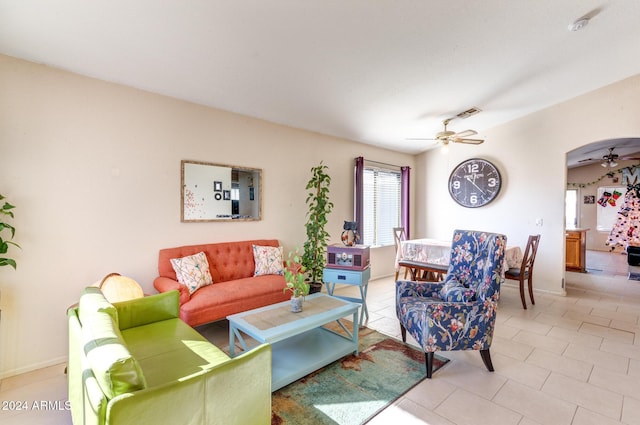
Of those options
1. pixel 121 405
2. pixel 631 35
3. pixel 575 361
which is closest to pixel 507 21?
pixel 631 35

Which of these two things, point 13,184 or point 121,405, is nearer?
point 121,405

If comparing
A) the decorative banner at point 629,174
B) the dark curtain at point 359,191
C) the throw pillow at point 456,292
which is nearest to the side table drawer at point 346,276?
the throw pillow at point 456,292

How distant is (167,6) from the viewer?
1.98 meters

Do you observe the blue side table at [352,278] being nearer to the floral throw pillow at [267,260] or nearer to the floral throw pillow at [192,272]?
the floral throw pillow at [267,260]

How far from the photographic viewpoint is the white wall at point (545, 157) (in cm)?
421

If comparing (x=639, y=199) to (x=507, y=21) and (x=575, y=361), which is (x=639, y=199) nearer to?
(x=575, y=361)

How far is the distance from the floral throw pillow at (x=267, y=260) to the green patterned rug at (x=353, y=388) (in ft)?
4.73

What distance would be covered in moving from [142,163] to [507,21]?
3.80m

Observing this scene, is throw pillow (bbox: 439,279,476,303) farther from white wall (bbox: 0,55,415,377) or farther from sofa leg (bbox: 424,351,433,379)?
white wall (bbox: 0,55,415,377)

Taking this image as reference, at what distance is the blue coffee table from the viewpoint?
217cm

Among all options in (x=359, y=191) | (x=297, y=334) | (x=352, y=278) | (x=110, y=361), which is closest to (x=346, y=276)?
(x=352, y=278)

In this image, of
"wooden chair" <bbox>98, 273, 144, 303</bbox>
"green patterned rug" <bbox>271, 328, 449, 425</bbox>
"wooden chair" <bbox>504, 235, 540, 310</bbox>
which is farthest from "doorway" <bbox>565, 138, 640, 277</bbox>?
"wooden chair" <bbox>98, 273, 144, 303</bbox>

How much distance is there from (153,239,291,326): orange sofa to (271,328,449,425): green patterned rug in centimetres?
102

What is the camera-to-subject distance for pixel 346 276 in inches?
134
